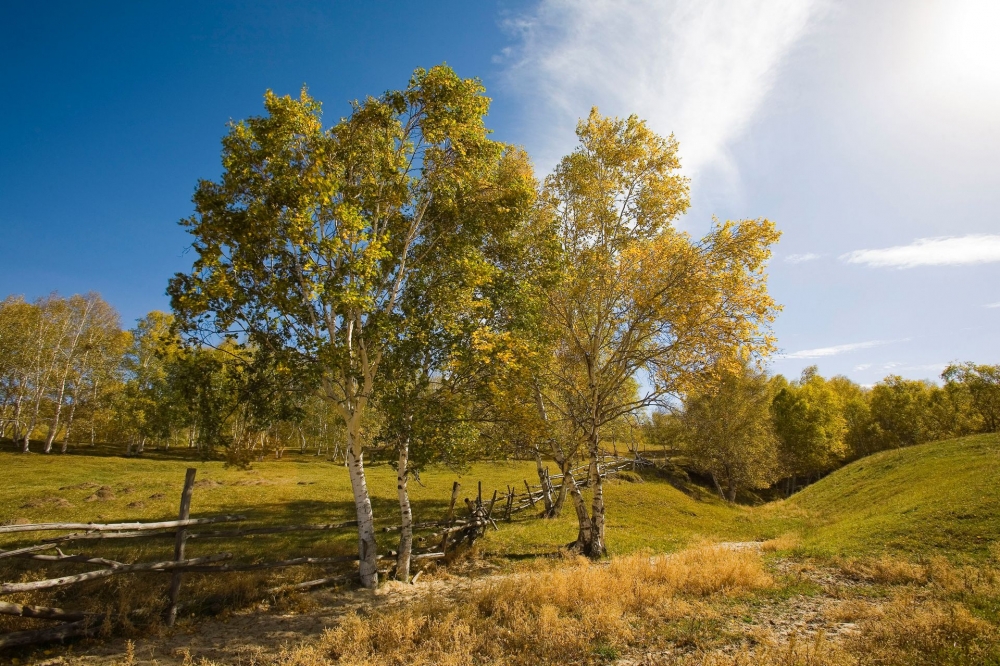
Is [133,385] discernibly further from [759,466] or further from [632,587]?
[759,466]

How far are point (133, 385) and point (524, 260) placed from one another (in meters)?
50.9

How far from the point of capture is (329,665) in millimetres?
7184

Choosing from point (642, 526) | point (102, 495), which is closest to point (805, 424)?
point (642, 526)

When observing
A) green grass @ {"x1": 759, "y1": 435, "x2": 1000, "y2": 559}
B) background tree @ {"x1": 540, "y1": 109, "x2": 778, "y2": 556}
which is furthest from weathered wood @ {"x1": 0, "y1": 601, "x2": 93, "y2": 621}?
green grass @ {"x1": 759, "y1": 435, "x2": 1000, "y2": 559}

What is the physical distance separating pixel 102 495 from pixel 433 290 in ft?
86.8

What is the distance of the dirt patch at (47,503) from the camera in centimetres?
2136

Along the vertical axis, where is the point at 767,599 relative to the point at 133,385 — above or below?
below

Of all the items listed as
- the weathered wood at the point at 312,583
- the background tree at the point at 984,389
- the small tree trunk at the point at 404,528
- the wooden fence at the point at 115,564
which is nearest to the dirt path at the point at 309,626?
the weathered wood at the point at 312,583

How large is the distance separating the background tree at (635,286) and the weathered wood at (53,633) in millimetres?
11817

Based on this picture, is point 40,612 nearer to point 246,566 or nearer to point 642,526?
point 246,566

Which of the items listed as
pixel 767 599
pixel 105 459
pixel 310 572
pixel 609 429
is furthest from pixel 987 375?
pixel 105 459

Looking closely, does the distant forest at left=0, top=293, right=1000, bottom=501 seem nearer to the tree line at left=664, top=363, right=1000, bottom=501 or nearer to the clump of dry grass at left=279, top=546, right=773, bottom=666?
the tree line at left=664, top=363, right=1000, bottom=501

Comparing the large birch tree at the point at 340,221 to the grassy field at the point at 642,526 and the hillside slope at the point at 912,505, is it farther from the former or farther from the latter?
the hillside slope at the point at 912,505

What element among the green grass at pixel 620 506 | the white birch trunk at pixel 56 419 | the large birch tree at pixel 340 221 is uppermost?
the large birch tree at pixel 340 221
